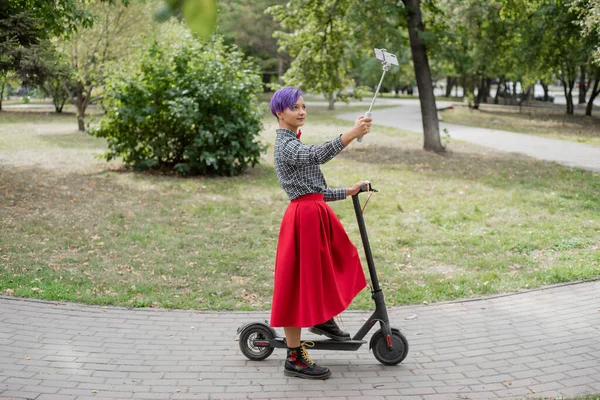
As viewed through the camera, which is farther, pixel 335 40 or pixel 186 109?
pixel 335 40

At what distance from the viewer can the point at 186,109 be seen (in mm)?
13625

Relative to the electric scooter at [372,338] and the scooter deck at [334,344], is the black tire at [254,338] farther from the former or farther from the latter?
the scooter deck at [334,344]

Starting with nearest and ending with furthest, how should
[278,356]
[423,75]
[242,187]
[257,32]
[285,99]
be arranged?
1. [285,99]
2. [278,356]
3. [242,187]
4. [423,75]
5. [257,32]

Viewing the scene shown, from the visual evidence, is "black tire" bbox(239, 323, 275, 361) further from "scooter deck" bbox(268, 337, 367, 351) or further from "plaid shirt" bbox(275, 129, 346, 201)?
"plaid shirt" bbox(275, 129, 346, 201)

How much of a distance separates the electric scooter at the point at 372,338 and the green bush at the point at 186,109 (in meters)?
9.29

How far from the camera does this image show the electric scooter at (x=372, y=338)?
15.5ft

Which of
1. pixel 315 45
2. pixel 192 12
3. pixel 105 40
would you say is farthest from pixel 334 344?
pixel 105 40

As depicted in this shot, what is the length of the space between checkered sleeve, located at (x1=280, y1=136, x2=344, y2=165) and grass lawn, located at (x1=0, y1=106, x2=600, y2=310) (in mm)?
2359

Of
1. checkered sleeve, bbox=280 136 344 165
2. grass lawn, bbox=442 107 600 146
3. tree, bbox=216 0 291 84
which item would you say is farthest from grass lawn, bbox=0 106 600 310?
tree, bbox=216 0 291 84

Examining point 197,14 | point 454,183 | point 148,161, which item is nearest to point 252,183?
point 148,161

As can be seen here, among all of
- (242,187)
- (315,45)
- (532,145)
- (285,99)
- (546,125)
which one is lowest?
(242,187)

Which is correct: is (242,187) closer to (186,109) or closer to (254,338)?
(186,109)

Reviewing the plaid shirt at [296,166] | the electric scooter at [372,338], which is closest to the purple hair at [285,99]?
the plaid shirt at [296,166]

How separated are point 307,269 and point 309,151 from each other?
79 cm
